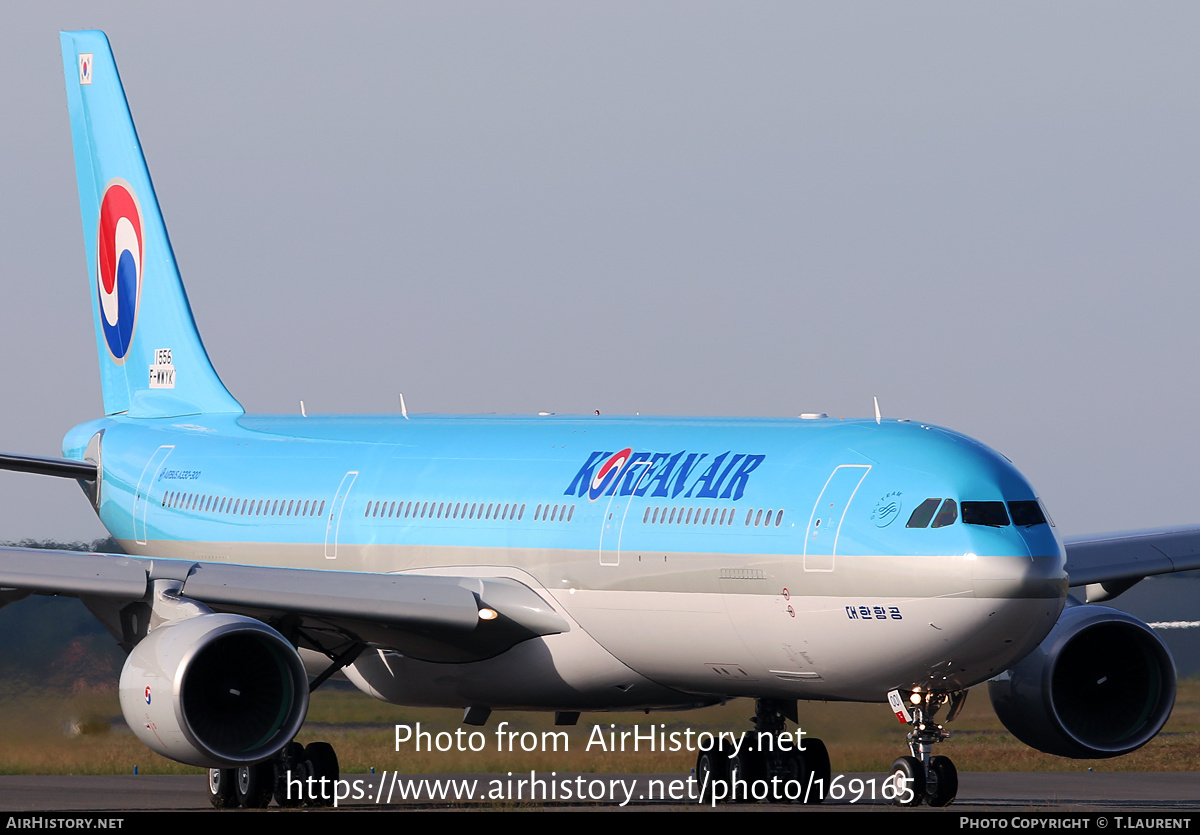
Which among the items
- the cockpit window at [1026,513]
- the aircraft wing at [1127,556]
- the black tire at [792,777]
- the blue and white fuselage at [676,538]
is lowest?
the black tire at [792,777]

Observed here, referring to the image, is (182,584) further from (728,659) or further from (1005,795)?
(1005,795)

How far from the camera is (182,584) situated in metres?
21.0

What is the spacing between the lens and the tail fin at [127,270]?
3041cm

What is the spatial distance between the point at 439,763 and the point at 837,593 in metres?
9.43

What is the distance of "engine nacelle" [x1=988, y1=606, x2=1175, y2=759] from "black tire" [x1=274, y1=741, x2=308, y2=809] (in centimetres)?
790

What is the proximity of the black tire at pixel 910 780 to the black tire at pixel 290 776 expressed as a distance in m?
7.65

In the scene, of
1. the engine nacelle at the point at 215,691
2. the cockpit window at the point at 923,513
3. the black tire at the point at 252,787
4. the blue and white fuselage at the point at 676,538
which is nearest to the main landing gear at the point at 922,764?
the blue and white fuselage at the point at 676,538

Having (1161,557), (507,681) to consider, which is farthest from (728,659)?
(1161,557)

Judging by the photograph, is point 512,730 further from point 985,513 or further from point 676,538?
point 985,513

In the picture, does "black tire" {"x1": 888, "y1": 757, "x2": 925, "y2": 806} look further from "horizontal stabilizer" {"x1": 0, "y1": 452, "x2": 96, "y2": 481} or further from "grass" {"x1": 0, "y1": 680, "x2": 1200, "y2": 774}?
"horizontal stabilizer" {"x1": 0, "y1": 452, "x2": 96, "y2": 481}

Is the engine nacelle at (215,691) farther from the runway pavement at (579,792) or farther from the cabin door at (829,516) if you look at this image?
the cabin door at (829,516)

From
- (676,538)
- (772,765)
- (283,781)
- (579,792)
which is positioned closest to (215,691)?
(283,781)

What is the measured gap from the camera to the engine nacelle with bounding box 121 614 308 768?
63.3 feet

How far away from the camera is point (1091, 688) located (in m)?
22.2
